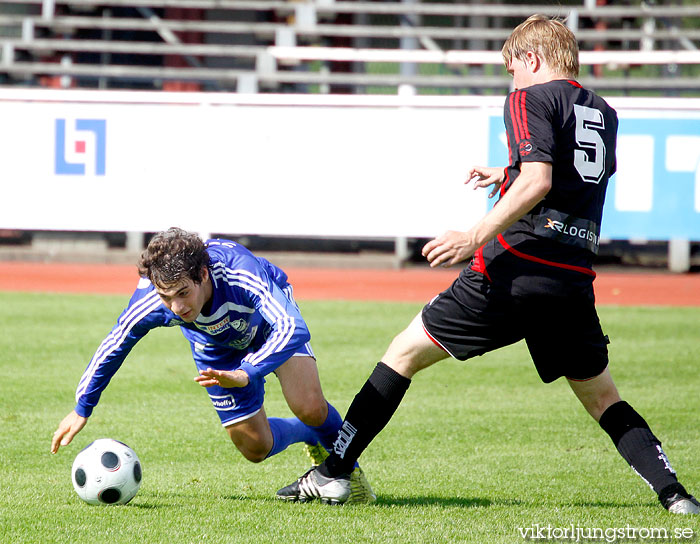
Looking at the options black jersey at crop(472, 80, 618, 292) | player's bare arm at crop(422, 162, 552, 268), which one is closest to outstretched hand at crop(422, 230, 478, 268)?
player's bare arm at crop(422, 162, 552, 268)

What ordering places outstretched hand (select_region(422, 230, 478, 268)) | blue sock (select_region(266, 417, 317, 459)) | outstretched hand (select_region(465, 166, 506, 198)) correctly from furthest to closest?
1. blue sock (select_region(266, 417, 317, 459))
2. outstretched hand (select_region(465, 166, 506, 198))
3. outstretched hand (select_region(422, 230, 478, 268))

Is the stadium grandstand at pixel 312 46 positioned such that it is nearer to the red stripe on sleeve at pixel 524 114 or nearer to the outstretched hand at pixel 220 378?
the red stripe on sleeve at pixel 524 114

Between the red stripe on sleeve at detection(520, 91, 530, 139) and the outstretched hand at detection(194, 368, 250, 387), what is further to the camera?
the red stripe on sleeve at detection(520, 91, 530, 139)

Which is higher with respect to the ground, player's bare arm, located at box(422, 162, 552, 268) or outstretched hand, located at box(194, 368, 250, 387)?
player's bare arm, located at box(422, 162, 552, 268)

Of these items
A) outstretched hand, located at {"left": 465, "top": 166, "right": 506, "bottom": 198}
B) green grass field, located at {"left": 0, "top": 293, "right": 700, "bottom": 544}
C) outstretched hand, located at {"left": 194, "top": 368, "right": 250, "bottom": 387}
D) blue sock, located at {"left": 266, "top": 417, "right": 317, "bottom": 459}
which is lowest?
green grass field, located at {"left": 0, "top": 293, "right": 700, "bottom": 544}

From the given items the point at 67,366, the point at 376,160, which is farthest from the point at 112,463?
the point at 376,160

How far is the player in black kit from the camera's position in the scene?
12.7 ft

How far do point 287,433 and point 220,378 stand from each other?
3.99ft

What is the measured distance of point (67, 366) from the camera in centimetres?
784

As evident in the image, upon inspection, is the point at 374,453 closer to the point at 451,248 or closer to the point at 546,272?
the point at 546,272

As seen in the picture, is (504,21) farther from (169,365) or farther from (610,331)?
(169,365)

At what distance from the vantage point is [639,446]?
13.7 ft

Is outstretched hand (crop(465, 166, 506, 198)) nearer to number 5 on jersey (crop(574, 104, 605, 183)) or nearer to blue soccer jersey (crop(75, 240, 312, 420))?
number 5 on jersey (crop(574, 104, 605, 183))

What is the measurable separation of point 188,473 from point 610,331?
6.06 metres
